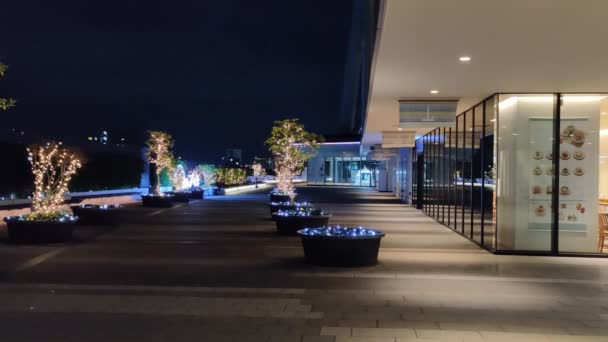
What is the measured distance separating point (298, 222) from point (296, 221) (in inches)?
2.3

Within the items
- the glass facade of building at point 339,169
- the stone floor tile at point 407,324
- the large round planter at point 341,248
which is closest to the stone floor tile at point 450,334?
the stone floor tile at point 407,324

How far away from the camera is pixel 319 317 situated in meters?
6.93

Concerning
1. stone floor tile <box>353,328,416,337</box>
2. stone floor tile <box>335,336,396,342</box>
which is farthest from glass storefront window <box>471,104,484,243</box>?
stone floor tile <box>335,336,396,342</box>

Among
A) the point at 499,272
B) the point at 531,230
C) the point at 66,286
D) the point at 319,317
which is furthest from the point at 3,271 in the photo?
the point at 531,230

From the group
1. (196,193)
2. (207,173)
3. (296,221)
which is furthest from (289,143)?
(207,173)

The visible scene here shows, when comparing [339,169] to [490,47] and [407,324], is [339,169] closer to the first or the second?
[490,47]

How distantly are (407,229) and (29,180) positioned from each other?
13.9 m

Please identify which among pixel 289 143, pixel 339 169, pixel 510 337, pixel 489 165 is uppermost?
pixel 289 143

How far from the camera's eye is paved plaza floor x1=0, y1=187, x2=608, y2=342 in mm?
6363

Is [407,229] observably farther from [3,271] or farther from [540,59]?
[3,271]

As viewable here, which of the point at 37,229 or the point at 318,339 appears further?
the point at 37,229

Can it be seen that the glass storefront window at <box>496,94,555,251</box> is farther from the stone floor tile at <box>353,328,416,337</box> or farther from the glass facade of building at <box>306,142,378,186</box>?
the glass facade of building at <box>306,142,378,186</box>

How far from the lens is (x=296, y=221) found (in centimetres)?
1541

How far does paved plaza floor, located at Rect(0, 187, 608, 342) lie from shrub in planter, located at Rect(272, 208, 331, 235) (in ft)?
5.76
